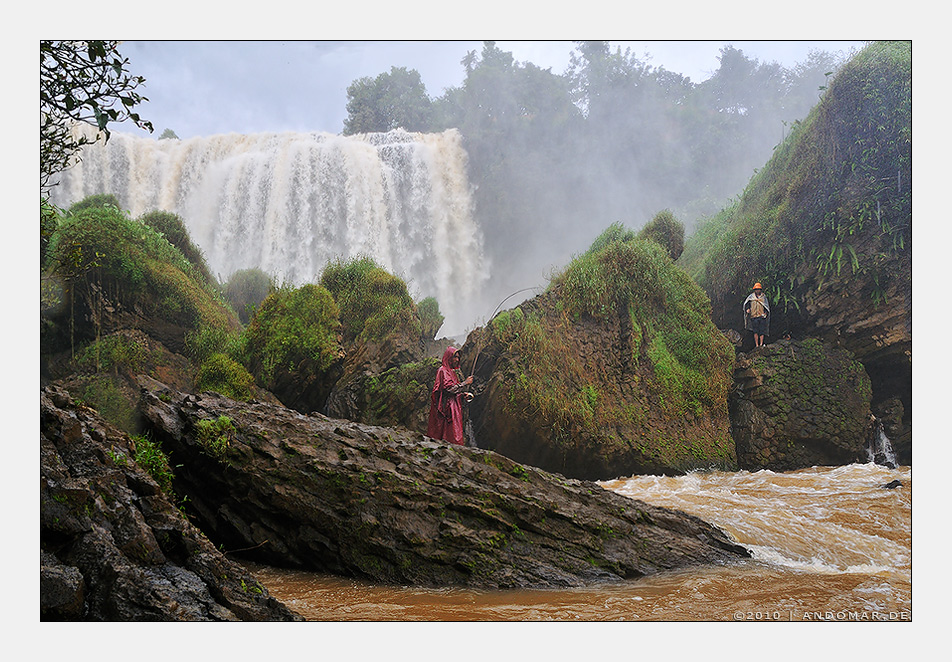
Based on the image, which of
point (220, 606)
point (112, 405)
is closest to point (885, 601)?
point (220, 606)

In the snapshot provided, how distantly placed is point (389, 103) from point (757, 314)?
13.2 ft

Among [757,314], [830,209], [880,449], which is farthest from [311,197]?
[880,449]

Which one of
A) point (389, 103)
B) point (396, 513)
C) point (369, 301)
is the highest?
point (389, 103)

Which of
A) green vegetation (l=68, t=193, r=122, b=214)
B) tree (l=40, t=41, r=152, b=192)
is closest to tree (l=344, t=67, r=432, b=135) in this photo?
green vegetation (l=68, t=193, r=122, b=214)

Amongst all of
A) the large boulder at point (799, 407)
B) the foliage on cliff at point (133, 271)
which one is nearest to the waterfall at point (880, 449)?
the large boulder at point (799, 407)

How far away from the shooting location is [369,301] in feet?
19.2

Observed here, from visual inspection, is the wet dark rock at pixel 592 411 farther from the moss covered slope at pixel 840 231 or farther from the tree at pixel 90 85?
the tree at pixel 90 85

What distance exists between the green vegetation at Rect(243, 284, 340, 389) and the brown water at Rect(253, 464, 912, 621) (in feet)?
7.55

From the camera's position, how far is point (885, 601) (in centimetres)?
298

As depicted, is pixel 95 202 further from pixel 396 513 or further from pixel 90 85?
pixel 396 513

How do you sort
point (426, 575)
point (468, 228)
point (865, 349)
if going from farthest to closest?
point (468, 228), point (865, 349), point (426, 575)

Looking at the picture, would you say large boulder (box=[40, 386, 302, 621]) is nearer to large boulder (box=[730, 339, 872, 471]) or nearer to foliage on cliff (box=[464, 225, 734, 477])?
foliage on cliff (box=[464, 225, 734, 477])
